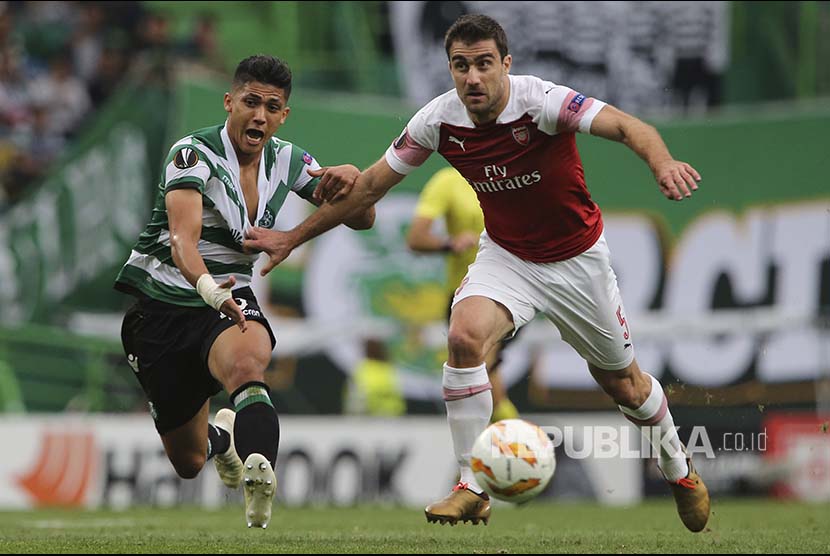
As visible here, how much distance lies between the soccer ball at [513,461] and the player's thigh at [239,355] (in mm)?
1121

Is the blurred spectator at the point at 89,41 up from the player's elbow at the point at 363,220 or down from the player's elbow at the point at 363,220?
up

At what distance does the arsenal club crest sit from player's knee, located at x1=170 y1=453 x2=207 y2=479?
103 inches

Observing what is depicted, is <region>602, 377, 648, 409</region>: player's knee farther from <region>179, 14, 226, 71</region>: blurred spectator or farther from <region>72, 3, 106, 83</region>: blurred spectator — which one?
<region>72, 3, 106, 83</region>: blurred spectator

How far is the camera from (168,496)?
13.4 meters

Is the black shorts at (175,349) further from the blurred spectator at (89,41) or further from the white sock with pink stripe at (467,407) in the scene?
the blurred spectator at (89,41)

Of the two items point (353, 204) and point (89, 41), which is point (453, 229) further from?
point (89, 41)

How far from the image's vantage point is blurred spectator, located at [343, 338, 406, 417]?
1466cm

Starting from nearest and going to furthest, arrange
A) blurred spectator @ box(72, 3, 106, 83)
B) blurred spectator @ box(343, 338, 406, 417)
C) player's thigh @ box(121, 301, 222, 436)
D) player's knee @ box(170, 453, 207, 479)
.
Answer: player's thigh @ box(121, 301, 222, 436) → player's knee @ box(170, 453, 207, 479) → blurred spectator @ box(343, 338, 406, 417) → blurred spectator @ box(72, 3, 106, 83)

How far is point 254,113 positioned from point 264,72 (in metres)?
0.21

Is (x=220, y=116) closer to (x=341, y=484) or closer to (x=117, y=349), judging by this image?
(x=117, y=349)

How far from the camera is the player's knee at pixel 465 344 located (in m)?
6.67

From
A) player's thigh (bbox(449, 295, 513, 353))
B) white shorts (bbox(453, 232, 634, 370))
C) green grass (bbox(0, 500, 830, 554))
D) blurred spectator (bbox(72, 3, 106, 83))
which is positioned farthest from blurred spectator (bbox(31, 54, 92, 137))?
player's thigh (bbox(449, 295, 513, 353))

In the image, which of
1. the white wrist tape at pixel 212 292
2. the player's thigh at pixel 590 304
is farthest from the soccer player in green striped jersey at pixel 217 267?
the player's thigh at pixel 590 304

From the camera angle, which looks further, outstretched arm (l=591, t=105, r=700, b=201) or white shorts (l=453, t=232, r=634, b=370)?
white shorts (l=453, t=232, r=634, b=370)
